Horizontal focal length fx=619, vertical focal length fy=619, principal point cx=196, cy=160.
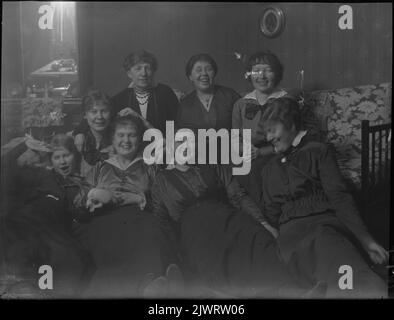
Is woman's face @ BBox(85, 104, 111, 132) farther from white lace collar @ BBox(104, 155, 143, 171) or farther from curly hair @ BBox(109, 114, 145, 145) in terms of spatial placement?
white lace collar @ BBox(104, 155, 143, 171)

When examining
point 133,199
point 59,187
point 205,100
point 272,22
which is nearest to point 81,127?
point 59,187

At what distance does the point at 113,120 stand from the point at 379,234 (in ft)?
5.41

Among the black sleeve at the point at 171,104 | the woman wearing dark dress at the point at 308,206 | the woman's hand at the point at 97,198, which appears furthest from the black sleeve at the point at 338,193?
the woman's hand at the point at 97,198

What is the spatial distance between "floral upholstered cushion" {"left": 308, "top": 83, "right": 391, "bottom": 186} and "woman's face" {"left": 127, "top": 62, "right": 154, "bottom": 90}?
906mm

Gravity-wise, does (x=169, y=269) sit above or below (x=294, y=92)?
below

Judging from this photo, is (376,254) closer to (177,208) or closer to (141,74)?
(177,208)

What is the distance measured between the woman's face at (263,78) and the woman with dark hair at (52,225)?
3.56ft

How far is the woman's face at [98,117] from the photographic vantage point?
A: 11.3 ft

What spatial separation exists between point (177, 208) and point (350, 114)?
1.12 metres

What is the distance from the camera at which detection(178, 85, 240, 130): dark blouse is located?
346cm

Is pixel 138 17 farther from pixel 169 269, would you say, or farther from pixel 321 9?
pixel 169 269

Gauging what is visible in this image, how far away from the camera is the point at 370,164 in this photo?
11.6 feet

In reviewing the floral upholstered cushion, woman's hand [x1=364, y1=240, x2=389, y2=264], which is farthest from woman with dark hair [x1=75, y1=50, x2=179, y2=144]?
woman's hand [x1=364, y1=240, x2=389, y2=264]
